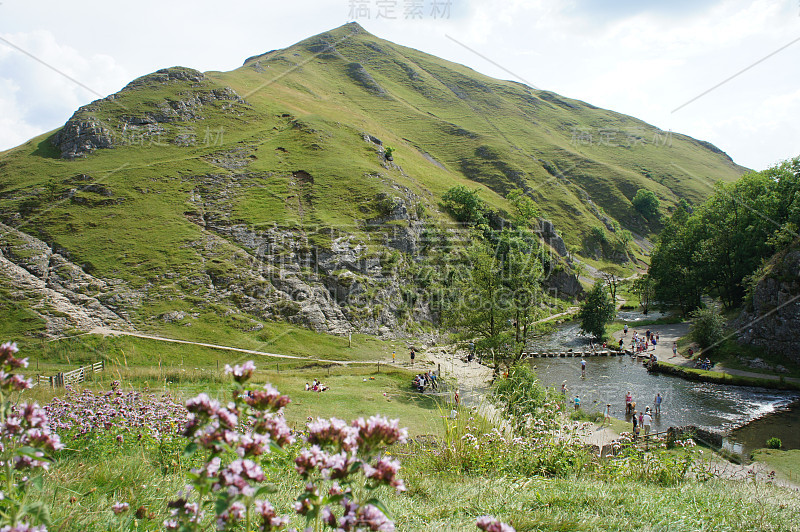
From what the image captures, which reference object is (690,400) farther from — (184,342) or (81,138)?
(81,138)

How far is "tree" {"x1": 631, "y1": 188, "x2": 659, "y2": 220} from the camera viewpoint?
14575cm

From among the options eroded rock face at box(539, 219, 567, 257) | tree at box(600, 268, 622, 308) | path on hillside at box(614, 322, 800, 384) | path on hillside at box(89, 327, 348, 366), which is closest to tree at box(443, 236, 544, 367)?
path on hillside at box(89, 327, 348, 366)

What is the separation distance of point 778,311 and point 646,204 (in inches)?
4753

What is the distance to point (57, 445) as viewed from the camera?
3107 mm

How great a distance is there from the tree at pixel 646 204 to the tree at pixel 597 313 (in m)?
106

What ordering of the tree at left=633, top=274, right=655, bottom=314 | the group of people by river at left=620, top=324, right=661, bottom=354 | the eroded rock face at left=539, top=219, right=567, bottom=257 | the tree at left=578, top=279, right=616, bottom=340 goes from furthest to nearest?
the eroded rock face at left=539, top=219, right=567, bottom=257, the tree at left=633, top=274, right=655, bottom=314, the tree at left=578, top=279, right=616, bottom=340, the group of people by river at left=620, top=324, right=661, bottom=354

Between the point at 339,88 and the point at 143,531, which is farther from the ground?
the point at 339,88

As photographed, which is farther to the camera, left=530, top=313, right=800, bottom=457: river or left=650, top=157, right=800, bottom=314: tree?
left=650, top=157, right=800, bottom=314: tree

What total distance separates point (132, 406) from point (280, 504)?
17.3 feet

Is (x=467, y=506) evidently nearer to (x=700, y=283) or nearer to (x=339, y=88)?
(x=700, y=283)

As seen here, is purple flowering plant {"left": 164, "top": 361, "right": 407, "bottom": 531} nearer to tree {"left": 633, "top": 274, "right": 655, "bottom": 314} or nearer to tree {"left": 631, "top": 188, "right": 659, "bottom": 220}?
tree {"left": 633, "top": 274, "right": 655, "bottom": 314}

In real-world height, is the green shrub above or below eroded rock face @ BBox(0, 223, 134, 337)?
below

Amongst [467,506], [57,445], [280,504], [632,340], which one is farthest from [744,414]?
[57,445]

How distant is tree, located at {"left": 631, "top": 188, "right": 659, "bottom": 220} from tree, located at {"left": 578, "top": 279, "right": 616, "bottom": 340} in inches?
4156
